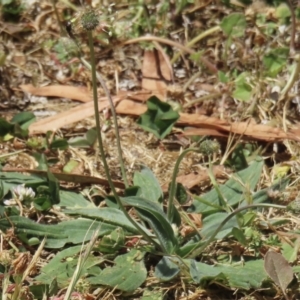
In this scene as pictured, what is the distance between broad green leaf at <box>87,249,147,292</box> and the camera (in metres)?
2.05

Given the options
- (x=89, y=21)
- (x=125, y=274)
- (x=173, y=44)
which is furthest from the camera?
(x=173, y=44)

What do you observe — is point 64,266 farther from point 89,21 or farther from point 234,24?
point 234,24

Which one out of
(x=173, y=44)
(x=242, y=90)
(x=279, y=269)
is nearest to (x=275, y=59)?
(x=242, y=90)

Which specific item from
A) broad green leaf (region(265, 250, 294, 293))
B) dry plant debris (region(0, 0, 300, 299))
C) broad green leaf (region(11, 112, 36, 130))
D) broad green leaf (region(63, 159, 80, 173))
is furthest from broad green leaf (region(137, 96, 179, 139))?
broad green leaf (region(265, 250, 294, 293))

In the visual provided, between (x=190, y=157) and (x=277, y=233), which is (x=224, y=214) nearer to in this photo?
(x=277, y=233)

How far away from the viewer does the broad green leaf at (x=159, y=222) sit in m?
2.09

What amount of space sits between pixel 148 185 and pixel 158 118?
1.40 ft

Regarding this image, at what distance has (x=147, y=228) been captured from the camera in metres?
2.27

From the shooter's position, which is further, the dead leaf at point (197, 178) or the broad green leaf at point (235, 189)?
the dead leaf at point (197, 178)

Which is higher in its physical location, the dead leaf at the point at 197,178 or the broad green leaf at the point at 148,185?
the broad green leaf at the point at 148,185

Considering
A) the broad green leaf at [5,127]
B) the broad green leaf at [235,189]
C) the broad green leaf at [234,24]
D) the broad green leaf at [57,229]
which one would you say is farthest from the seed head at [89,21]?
the broad green leaf at [234,24]

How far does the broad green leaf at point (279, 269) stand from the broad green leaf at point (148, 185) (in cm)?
49

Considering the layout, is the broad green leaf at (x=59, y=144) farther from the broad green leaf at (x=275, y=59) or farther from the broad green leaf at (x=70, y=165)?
the broad green leaf at (x=275, y=59)

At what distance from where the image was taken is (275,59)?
9.48 ft
